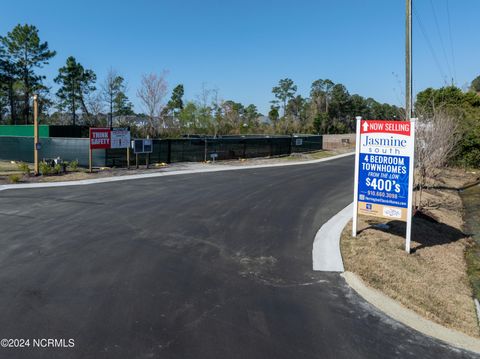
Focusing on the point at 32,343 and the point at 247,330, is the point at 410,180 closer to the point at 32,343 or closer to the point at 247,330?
the point at 247,330

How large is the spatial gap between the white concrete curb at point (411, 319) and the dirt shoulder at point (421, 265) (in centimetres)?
15

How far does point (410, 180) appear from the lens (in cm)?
891

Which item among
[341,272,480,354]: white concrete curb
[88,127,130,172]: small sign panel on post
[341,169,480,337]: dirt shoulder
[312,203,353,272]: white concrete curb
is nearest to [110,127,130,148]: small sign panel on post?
[88,127,130,172]: small sign panel on post

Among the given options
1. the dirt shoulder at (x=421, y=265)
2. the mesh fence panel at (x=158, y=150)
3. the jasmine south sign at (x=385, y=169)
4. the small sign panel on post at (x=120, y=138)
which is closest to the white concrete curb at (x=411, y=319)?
the dirt shoulder at (x=421, y=265)

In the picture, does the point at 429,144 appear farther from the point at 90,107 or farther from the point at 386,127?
the point at 90,107

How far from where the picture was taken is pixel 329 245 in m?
9.36

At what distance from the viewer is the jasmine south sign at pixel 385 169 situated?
29.5 ft

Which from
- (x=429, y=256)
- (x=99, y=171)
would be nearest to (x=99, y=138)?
(x=99, y=171)

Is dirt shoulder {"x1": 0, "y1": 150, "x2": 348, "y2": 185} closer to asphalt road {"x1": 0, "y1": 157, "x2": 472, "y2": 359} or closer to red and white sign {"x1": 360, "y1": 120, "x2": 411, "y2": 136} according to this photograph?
asphalt road {"x1": 0, "y1": 157, "x2": 472, "y2": 359}

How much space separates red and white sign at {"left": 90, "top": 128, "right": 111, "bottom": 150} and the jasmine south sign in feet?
52.7

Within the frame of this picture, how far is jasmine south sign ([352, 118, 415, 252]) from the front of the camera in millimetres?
9000

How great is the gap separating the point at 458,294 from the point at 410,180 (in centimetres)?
255

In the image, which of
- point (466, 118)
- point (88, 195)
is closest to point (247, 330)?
point (88, 195)

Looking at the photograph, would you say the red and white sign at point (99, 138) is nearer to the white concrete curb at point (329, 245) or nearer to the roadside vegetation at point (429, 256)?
the white concrete curb at point (329, 245)
